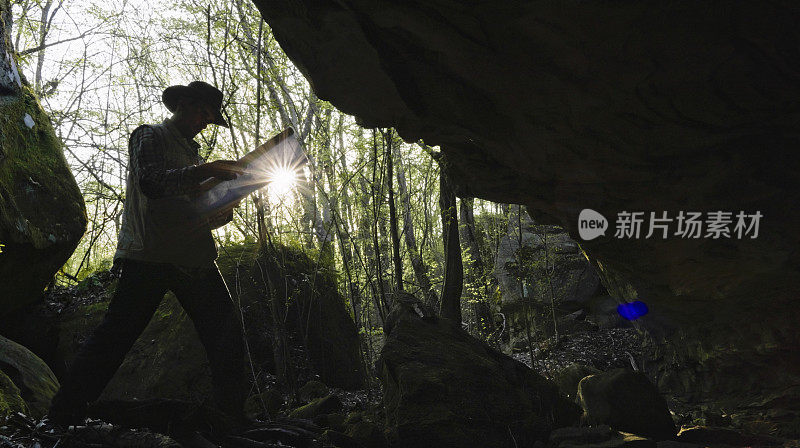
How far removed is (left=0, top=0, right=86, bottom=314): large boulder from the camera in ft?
13.3

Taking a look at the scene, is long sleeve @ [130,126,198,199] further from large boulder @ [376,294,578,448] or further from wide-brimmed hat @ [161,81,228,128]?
large boulder @ [376,294,578,448]

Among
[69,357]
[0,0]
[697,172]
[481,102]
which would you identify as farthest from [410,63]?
[69,357]

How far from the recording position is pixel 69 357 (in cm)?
512

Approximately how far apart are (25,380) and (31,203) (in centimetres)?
180

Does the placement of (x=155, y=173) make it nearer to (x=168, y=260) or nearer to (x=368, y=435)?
(x=168, y=260)

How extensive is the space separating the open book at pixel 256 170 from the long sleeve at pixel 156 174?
15cm

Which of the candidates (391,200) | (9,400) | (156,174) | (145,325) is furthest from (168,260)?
(391,200)

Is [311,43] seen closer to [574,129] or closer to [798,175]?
[574,129]

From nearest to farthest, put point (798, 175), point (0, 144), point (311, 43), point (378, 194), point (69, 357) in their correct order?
point (311, 43) < point (798, 175) < point (0, 144) < point (378, 194) < point (69, 357)

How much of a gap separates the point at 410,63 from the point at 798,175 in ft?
10.1

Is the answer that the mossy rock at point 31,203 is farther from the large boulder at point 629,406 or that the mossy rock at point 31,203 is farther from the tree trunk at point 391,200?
the large boulder at point 629,406

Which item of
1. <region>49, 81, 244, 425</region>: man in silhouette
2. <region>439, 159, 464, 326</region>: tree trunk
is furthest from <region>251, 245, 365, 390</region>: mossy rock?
<region>49, 81, 244, 425</region>: man in silhouette

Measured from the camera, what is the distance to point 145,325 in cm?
294

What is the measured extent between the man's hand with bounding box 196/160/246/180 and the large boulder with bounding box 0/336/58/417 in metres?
1.96
